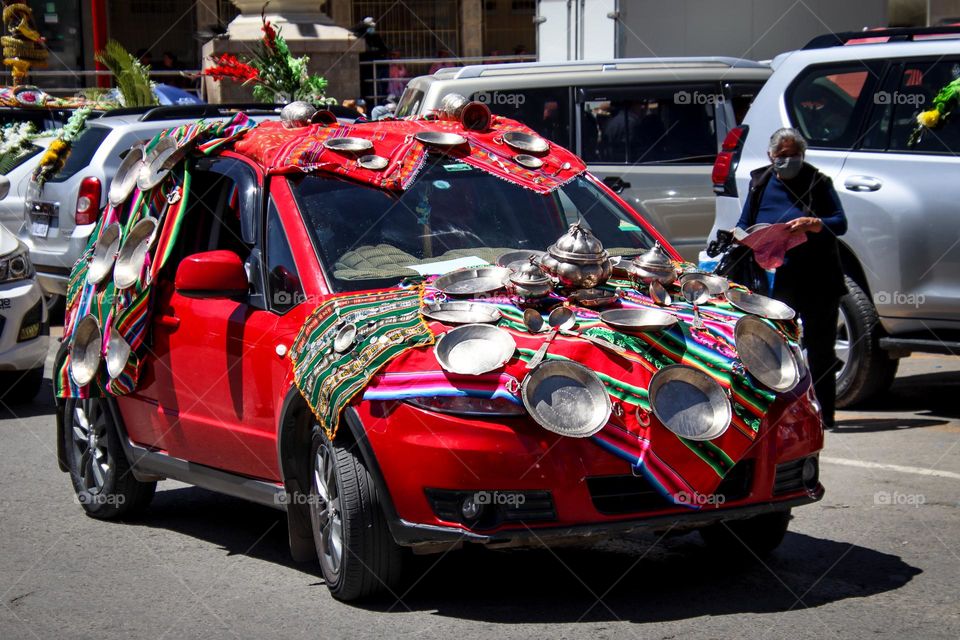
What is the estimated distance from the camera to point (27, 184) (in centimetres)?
1471

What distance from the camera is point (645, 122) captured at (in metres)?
12.5

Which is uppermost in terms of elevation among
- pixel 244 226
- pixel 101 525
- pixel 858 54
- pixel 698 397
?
pixel 858 54

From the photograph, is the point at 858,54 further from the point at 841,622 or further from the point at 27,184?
the point at 27,184

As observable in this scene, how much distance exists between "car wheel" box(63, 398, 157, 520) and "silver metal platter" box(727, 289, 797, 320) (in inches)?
126

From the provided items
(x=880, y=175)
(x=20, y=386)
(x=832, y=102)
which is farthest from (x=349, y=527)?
(x=20, y=386)

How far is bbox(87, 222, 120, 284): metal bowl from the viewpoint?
715cm

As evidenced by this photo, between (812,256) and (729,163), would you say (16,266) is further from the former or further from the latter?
(812,256)

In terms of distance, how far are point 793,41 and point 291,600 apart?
14308 millimetres

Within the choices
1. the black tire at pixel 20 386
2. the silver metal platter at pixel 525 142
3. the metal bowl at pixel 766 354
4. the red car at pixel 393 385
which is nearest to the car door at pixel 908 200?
the red car at pixel 393 385

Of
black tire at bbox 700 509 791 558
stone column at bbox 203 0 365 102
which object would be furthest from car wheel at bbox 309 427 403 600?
stone column at bbox 203 0 365 102

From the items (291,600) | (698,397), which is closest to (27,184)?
(291,600)

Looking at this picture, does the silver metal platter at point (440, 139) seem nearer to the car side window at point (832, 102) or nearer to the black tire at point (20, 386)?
the car side window at point (832, 102)

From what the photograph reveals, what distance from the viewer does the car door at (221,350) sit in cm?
599

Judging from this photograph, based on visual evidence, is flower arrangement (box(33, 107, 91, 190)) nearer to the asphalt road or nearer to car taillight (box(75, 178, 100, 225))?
car taillight (box(75, 178, 100, 225))
